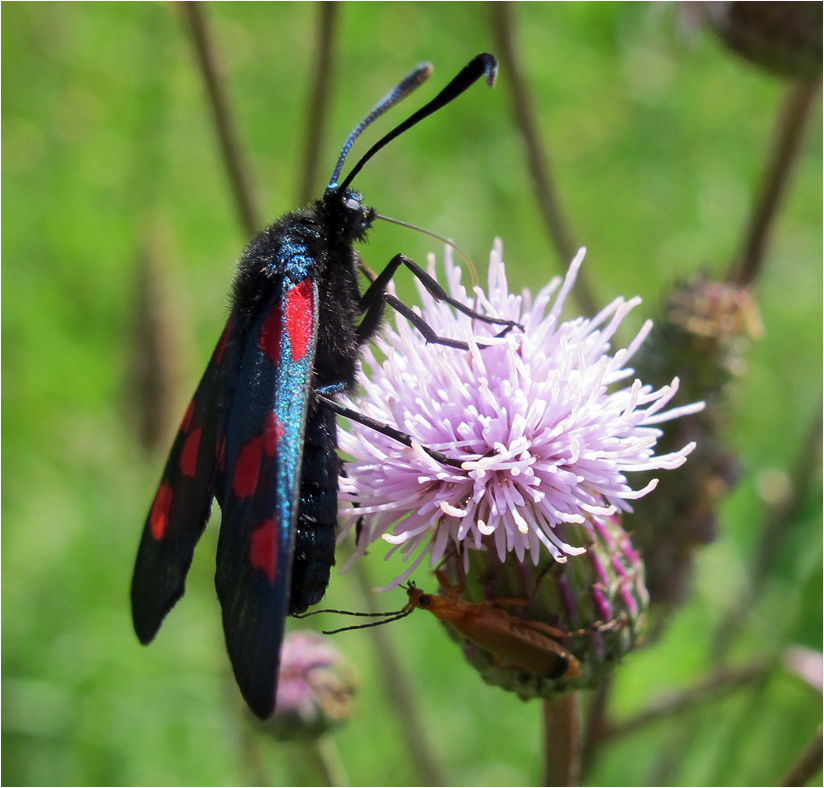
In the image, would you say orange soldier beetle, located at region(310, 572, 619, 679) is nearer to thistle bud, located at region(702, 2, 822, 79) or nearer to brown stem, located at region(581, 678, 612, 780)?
brown stem, located at region(581, 678, 612, 780)

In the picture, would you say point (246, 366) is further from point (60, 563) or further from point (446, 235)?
point (446, 235)

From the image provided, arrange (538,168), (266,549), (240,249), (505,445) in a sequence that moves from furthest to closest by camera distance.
→ (240,249), (538,168), (505,445), (266,549)

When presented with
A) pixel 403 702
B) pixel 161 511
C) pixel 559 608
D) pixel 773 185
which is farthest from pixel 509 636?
pixel 773 185

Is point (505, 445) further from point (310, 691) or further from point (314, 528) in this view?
point (310, 691)

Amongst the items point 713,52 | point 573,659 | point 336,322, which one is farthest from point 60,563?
point 713,52

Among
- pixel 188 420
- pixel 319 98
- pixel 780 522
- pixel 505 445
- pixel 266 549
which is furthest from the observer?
pixel 780 522
